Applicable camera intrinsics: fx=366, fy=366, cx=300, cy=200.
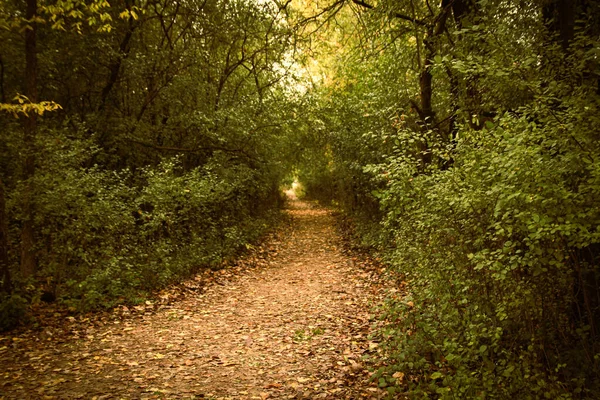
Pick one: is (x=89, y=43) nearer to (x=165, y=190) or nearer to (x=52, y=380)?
(x=165, y=190)

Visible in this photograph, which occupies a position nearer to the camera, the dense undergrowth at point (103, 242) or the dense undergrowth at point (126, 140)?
the dense undergrowth at point (103, 242)

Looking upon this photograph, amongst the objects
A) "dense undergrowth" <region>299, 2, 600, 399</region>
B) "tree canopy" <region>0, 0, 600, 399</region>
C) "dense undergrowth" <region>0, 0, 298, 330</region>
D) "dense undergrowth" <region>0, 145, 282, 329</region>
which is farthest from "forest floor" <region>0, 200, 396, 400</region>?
"dense undergrowth" <region>299, 2, 600, 399</region>

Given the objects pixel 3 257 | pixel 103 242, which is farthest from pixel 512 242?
pixel 103 242

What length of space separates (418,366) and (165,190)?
7.11 meters

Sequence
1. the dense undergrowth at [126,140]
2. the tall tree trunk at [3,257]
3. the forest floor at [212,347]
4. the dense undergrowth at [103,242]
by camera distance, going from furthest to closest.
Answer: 1. the dense undergrowth at [126,140]
2. the dense undergrowth at [103,242]
3. the tall tree trunk at [3,257]
4. the forest floor at [212,347]

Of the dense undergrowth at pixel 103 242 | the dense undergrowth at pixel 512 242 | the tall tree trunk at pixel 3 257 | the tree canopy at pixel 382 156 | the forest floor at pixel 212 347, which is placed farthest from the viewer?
the dense undergrowth at pixel 103 242

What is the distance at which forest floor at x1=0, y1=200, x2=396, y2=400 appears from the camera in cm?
449

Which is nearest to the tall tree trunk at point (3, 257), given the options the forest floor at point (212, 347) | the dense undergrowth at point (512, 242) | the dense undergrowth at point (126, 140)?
the dense undergrowth at point (126, 140)

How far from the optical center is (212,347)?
579 cm

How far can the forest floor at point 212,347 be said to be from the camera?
14.7ft

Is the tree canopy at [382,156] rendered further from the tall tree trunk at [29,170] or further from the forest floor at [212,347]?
the forest floor at [212,347]

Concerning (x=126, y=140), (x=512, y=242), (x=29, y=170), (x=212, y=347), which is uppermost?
(x=126, y=140)

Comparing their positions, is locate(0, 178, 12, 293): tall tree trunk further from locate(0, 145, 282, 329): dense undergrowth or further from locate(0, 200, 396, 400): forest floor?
locate(0, 200, 396, 400): forest floor

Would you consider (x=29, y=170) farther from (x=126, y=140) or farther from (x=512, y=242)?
(x=512, y=242)
